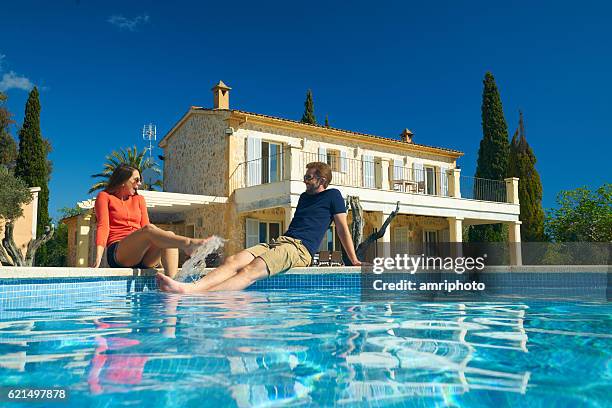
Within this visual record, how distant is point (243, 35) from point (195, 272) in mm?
39869

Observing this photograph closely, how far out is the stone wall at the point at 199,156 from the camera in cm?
1852

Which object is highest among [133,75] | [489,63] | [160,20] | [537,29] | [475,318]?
[537,29]

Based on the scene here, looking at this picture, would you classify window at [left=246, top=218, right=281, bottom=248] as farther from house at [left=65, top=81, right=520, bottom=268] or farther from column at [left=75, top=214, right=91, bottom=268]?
column at [left=75, top=214, right=91, bottom=268]

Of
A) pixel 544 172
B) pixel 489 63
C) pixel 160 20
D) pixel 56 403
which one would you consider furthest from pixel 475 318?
pixel 160 20

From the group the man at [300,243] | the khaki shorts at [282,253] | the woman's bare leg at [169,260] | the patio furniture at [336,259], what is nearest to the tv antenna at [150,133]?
the patio furniture at [336,259]

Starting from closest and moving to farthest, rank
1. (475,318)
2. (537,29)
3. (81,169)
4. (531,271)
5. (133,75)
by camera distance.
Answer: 1. (475,318)
2. (531,271)
3. (81,169)
4. (133,75)
5. (537,29)

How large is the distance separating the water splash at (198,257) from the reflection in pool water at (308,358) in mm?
1222

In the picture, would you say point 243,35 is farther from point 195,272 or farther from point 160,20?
point 195,272

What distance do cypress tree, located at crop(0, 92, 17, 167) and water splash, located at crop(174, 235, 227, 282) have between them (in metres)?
26.2

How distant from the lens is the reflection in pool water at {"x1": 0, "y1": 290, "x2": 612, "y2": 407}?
1616mm

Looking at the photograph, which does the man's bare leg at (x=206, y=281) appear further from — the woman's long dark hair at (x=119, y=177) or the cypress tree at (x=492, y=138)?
the cypress tree at (x=492, y=138)

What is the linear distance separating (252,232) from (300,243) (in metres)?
13.5

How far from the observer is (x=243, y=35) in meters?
44.1

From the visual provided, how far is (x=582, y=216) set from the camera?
77.0 ft
